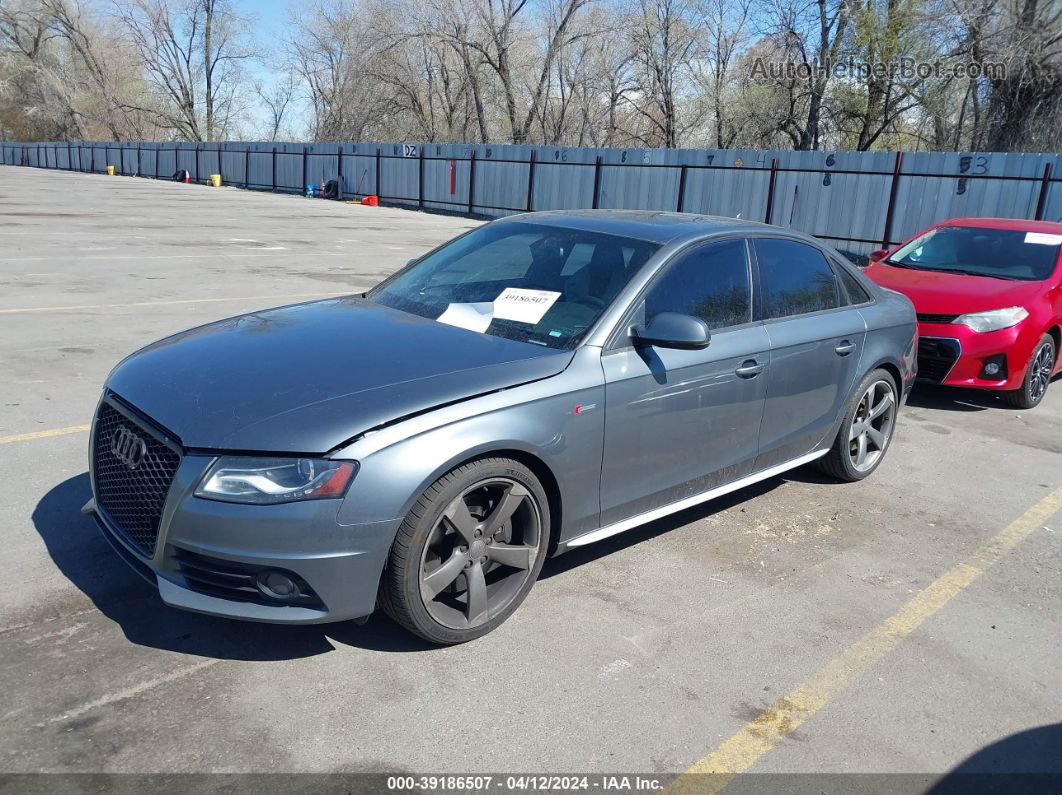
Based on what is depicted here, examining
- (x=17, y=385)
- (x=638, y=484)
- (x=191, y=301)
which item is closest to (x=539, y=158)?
(x=191, y=301)

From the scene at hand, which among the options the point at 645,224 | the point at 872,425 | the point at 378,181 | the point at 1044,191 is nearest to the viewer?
the point at 645,224

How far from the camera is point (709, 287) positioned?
4.29m

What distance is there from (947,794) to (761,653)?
867mm

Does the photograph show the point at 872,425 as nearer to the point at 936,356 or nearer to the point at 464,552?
the point at 936,356

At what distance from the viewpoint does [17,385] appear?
6352 mm

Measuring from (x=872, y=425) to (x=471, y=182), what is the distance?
25818mm

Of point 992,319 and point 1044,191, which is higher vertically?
point 1044,191

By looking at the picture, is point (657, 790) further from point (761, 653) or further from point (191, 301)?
point (191, 301)

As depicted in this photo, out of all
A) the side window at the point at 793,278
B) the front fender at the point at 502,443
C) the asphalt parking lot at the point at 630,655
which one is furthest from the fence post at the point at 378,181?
the front fender at the point at 502,443

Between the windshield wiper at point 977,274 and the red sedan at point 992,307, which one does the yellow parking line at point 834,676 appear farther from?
the windshield wiper at point 977,274

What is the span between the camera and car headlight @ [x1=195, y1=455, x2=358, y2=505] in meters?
2.87

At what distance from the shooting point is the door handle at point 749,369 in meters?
4.25

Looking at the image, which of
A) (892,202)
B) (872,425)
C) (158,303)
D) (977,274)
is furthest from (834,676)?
(892,202)

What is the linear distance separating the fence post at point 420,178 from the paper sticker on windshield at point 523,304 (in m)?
29.3
